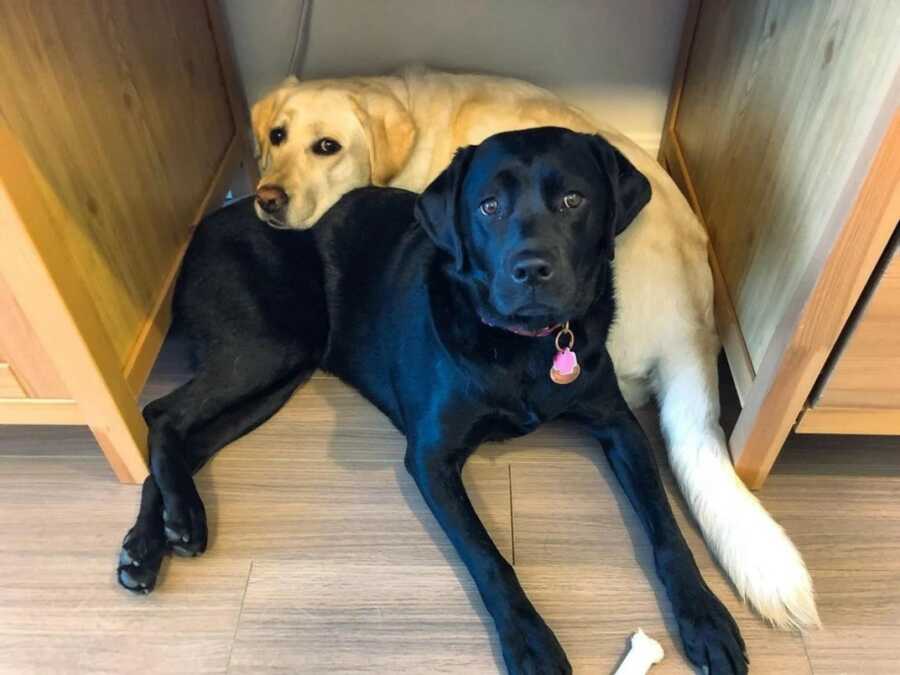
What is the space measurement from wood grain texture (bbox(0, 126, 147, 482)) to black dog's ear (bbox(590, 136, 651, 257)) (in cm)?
76

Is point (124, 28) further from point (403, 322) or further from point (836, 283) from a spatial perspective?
point (836, 283)

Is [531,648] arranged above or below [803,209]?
below

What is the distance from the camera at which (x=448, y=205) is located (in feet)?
3.78

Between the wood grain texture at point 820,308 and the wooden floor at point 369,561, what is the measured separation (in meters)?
0.16

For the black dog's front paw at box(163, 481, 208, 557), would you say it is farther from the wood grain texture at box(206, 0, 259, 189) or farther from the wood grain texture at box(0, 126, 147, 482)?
the wood grain texture at box(206, 0, 259, 189)

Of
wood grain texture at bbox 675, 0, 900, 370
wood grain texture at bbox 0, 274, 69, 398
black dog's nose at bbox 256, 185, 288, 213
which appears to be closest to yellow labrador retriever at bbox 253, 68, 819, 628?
black dog's nose at bbox 256, 185, 288, 213

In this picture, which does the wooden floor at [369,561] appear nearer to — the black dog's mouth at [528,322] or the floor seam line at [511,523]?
the floor seam line at [511,523]

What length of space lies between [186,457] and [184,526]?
6.2 inches

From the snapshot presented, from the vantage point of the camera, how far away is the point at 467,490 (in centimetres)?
136

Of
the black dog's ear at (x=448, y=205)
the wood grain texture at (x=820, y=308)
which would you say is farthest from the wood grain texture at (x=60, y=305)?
the wood grain texture at (x=820, y=308)

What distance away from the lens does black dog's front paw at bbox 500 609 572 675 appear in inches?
41.8

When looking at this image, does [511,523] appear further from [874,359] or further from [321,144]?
[321,144]

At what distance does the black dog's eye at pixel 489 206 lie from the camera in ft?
3.64

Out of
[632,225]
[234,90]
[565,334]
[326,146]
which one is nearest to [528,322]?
[565,334]
